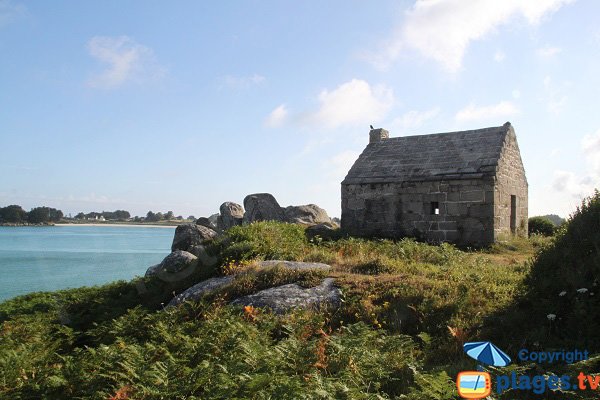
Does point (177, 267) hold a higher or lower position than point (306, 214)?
lower

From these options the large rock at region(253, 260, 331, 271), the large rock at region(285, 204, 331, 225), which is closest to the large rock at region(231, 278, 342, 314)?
the large rock at region(253, 260, 331, 271)

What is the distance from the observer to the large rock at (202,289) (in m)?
10.8

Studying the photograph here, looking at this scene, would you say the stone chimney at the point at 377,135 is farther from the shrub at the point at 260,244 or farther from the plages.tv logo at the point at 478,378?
the plages.tv logo at the point at 478,378

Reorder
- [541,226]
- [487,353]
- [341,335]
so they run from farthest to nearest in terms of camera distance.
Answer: [541,226] → [341,335] → [487,353]

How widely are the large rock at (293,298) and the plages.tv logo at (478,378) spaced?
4.65 metres

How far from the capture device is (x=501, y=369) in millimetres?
4945

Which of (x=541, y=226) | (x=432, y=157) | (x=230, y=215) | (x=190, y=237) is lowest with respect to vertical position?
(x=190, y=237)

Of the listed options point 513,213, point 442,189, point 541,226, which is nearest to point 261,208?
point 442,189

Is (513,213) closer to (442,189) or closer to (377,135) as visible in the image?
(442,189)

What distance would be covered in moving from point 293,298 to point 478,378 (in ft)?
18.3

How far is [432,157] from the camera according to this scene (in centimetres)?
2059

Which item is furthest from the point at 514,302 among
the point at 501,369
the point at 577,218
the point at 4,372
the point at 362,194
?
the point at 362,194

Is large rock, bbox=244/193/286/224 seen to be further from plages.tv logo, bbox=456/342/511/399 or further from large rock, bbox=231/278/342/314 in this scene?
plages.tv logo, bbox=456/342/511/399

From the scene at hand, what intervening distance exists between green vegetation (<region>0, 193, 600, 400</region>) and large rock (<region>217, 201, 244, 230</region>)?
14.1 metres
